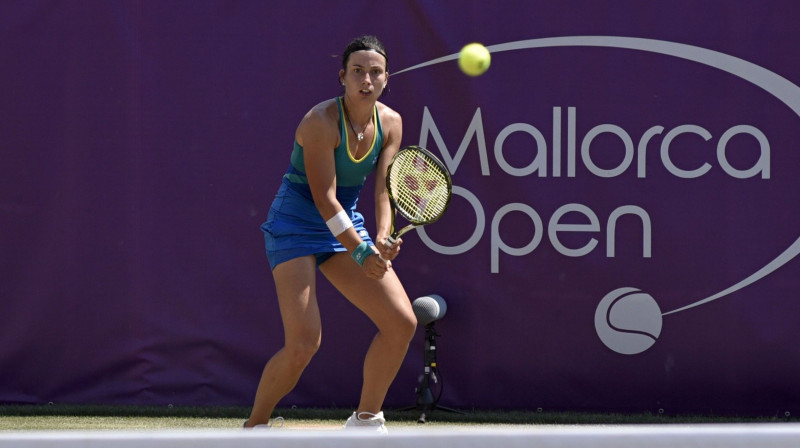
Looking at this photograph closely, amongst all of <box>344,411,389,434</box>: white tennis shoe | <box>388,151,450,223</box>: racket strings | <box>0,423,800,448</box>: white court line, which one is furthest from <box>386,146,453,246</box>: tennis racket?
<box>0,423,800,448</box>: white court line

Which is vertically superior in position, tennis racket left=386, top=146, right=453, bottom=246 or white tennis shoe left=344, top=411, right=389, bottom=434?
tennis racket left=386, top=146, right=453, bottom=246

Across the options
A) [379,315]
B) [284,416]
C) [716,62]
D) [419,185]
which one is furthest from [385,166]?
[716,62]

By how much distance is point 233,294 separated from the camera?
5.12 meters

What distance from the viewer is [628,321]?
16.4ft

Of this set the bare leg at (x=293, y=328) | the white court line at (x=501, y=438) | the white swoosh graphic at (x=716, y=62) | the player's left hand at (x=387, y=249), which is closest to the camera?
the white court line at (x=501, y=438)

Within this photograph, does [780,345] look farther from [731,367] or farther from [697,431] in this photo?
[697,431]

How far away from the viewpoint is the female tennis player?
3.94m

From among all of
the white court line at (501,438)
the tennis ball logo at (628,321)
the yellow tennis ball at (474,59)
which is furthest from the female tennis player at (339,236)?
the white court line at (501,438)

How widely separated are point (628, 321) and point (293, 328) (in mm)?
1722

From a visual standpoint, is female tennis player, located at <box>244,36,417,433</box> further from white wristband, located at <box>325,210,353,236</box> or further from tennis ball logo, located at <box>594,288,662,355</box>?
tennis ball logo, located at <box>594,288,662,355</box>

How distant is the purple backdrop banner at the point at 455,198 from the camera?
16.3ft

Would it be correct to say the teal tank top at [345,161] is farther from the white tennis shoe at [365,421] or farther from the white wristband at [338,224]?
the white tennis shoe at [365,421]

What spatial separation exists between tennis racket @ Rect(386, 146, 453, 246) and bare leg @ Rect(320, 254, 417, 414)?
202 mm

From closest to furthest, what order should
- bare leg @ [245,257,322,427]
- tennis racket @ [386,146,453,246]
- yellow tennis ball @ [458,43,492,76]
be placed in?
1. bare leg @ [245,257,322,427]
2. tennis racket @ [386,146,453,246]
3. yellow tennis ball @ [458,43,492,76]
